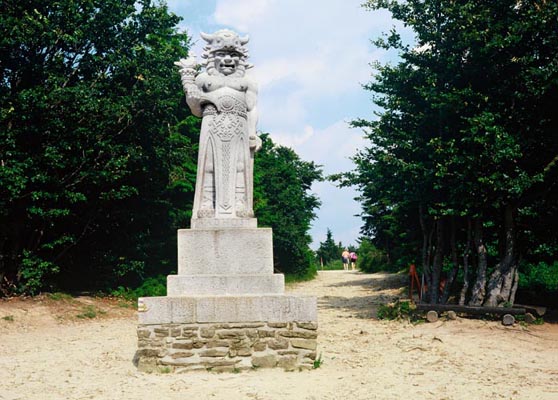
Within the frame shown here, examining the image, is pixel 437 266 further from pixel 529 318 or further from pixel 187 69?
pixel 187 69

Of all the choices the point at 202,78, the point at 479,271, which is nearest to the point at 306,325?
the point at 202,78

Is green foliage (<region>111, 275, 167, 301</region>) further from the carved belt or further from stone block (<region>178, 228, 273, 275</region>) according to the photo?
the carved belt

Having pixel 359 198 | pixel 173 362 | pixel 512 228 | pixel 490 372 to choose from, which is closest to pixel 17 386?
pixel 173 362

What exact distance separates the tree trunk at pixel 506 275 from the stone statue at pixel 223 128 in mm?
7318

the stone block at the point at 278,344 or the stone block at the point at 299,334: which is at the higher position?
the stone block at the point at 299,334

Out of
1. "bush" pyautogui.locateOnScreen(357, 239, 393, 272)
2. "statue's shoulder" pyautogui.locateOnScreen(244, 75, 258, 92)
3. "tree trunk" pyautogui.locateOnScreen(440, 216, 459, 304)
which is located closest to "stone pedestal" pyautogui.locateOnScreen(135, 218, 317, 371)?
"statue's shoulder" pyautogui.locateOnScreen(244, 75, 258, 92)

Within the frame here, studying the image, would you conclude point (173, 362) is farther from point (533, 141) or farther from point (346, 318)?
point (533, 141)

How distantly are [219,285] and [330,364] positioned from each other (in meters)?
2.01

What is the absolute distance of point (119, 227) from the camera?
16.9 metres

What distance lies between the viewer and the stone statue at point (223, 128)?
7.56 meters

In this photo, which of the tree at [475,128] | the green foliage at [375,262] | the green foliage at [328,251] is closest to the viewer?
the tree at [475,128]

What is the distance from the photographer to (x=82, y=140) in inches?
571

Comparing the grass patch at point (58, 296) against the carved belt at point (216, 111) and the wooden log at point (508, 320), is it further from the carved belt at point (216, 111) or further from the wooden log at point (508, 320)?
the wooden log at point (508, 320)

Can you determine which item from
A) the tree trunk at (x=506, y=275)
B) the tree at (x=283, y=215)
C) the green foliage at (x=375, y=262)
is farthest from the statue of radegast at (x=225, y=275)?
the green foliage at (x=375, y=262)
